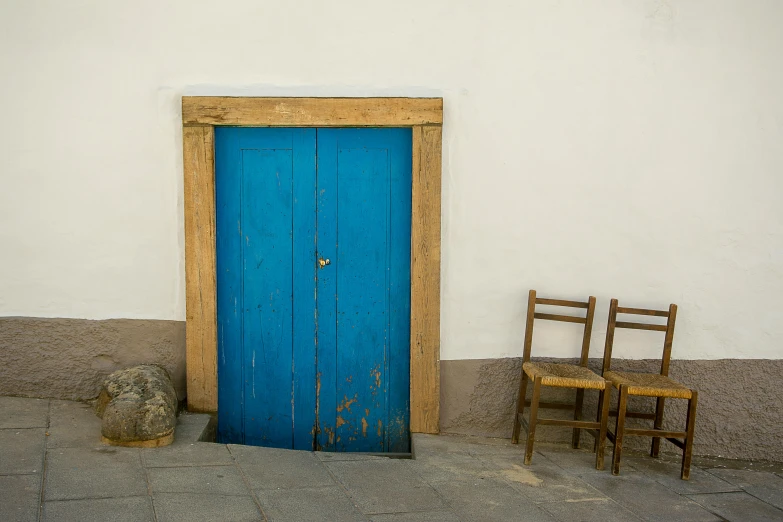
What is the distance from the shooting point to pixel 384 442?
4.65 meters

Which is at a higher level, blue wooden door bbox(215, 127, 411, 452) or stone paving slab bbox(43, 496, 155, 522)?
blue wooden door bbox(215, 127, 411, 452)

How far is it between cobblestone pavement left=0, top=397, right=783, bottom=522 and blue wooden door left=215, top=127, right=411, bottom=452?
1.39ft

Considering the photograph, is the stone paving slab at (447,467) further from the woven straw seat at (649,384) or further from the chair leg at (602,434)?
the woven straw seat at (649,384)

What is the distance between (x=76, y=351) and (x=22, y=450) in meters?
0.87

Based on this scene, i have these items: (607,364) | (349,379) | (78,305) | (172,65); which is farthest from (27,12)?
(607,364)

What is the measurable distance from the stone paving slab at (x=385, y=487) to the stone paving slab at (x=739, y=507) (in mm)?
1419

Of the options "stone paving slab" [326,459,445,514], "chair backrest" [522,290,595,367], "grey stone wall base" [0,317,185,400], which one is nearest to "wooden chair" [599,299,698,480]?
"chair backrest" [522,290,595,367]

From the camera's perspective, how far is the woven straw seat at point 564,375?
13.1 feet

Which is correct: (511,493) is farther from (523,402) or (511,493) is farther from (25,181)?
(25,181)

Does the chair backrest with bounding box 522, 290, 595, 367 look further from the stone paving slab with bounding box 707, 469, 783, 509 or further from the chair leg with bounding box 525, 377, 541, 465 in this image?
the stone paving slab with bounding box 707, 469, 783, 509

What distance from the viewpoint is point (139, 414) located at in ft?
12.5

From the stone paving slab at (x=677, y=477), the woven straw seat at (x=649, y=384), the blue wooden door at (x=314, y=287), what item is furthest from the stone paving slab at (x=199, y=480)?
the stone paving slab at (x=677, y=477)

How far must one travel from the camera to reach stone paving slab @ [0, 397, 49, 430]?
158 inches

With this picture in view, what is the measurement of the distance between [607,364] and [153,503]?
269 cm
